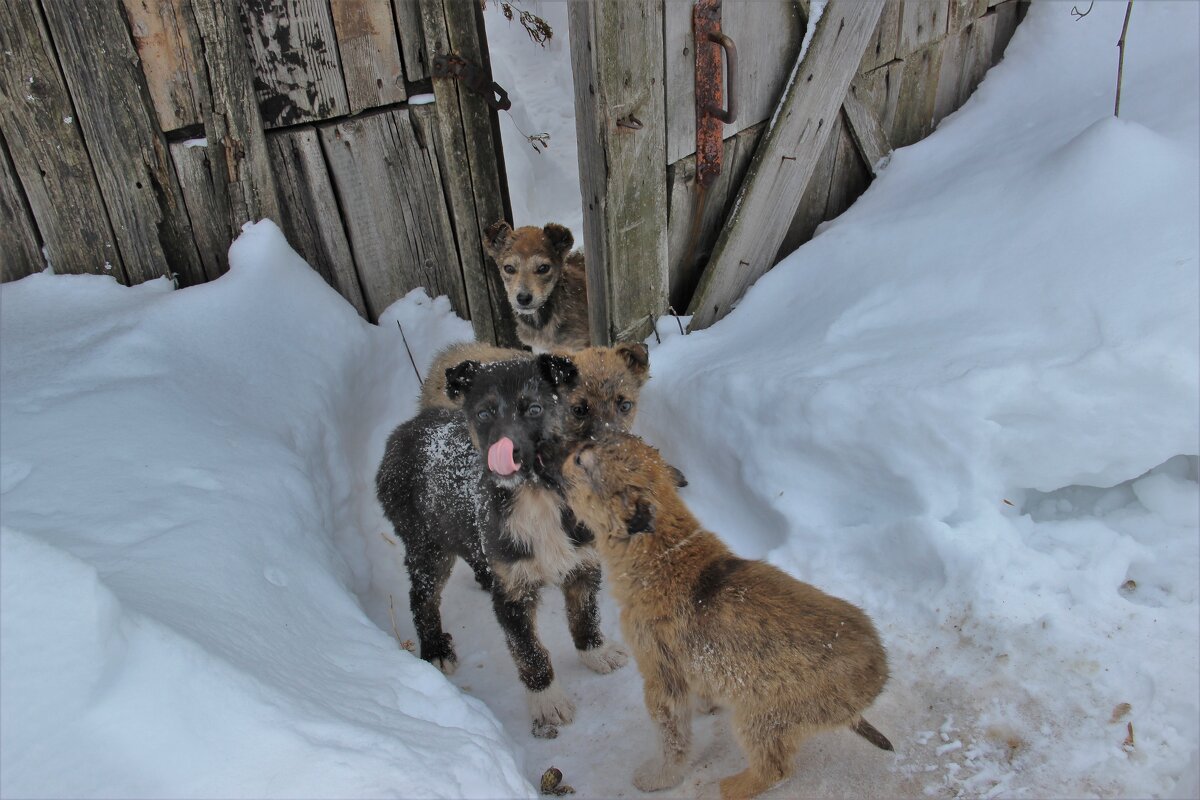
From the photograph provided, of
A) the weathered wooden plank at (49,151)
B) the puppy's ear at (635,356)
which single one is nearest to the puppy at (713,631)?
the puppy's ear at (635,356)

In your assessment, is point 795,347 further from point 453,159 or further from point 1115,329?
point 453,159

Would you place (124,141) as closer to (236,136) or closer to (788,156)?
(236,136)

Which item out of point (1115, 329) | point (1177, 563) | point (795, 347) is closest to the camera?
point (1177, 563)

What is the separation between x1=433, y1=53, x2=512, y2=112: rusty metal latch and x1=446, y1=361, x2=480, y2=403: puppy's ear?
7.14ft

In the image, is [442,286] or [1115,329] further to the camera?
[442,286]

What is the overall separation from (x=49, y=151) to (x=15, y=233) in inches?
20.8

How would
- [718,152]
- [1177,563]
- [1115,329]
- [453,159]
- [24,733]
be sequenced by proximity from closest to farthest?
[24,733] → [1177,563] → [1115,329] → [718,152] → [453,159]

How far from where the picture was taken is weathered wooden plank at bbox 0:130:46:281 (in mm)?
4361

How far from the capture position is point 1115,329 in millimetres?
3648

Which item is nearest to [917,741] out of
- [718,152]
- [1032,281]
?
[1032,281]

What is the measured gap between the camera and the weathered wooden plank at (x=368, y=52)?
184 inches

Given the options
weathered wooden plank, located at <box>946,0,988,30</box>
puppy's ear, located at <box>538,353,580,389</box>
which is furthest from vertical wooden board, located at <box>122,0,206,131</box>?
weathered wooden plank, located at <box>946,0,988,30</box>

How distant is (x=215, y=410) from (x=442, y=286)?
1935 millimetres

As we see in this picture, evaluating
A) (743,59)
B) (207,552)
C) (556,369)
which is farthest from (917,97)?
(207,552)
